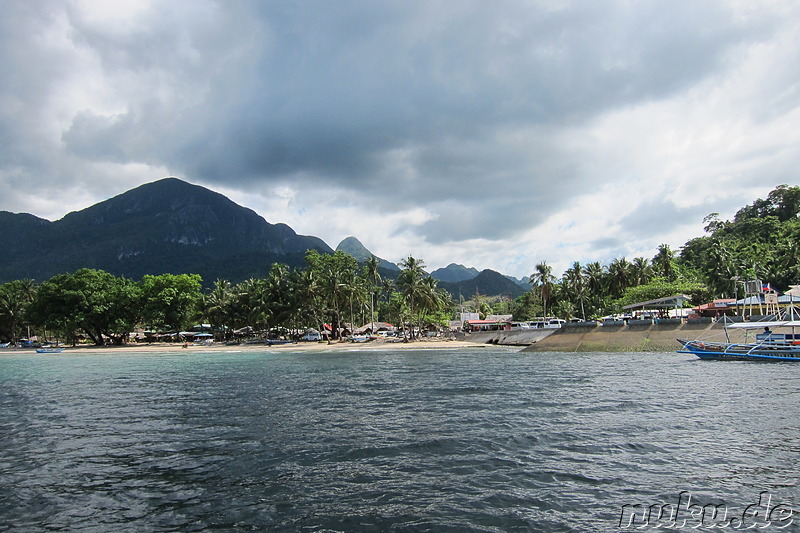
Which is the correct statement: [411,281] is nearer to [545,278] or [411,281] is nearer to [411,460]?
[545,278]

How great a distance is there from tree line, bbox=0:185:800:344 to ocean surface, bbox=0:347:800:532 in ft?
203

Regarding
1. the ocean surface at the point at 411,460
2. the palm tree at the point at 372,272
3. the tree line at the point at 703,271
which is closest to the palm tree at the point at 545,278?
the tree line at the point at 703,271

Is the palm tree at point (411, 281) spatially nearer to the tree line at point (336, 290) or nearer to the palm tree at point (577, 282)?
the tree line at point (336, 290)

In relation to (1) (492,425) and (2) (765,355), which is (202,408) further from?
(2) (765,355)

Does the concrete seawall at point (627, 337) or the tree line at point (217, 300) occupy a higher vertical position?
the tree line at point (217, 300)

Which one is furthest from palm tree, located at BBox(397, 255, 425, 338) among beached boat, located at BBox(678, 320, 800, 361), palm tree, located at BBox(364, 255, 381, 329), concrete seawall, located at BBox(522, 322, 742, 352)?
beached boat, located at BBox(678, 320, 800, 361)

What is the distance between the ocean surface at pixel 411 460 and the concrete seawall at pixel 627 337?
2598 centimetres

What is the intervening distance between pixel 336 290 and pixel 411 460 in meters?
72.2

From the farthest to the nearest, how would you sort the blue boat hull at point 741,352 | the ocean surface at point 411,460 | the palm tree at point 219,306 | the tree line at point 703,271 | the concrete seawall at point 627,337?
the palm tree at point 219,306 → the tree line at point 703,271 → the concrete seawall at point 627,337 → the blue boat hull at point 741,352 → the ocean surface at point 411,460

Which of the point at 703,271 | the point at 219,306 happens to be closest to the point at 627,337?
the point at 703,271

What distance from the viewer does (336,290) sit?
83.3 metres

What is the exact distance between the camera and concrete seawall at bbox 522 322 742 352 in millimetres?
48375

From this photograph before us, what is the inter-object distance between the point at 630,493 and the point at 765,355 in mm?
35932

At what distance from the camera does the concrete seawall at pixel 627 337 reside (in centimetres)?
4838
